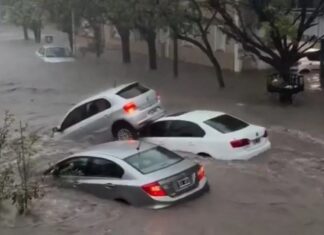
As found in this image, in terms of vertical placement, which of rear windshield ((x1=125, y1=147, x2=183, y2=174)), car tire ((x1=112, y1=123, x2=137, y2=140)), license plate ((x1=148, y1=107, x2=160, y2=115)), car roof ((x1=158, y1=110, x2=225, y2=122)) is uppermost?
rear windshield ((x1=125, y1=147, x2=183, y2=174))

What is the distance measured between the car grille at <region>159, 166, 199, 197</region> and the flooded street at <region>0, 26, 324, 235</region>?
0.87ft

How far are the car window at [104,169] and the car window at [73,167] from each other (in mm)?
169

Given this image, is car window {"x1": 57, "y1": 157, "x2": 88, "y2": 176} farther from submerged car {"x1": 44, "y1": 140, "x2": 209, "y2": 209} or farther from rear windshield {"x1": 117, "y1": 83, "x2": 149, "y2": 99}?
rear windshield {"x1": 117, "y1": 83, "x2": 149, "y2": 99}

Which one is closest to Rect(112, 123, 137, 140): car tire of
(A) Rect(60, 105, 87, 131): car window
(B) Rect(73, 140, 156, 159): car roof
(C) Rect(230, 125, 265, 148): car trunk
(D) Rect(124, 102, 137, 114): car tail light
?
(D) Rect(124, 102, 137, 114): car tail light

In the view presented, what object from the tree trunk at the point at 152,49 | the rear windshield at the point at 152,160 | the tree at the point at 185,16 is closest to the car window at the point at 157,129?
the rear windshield at the point at 152,160

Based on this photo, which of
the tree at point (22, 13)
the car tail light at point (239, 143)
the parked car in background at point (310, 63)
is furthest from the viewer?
the tree at point (22, 13)

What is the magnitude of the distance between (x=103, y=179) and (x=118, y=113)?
572 cm

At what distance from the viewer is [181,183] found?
11266 mm

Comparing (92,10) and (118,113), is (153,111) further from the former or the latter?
(92,10)

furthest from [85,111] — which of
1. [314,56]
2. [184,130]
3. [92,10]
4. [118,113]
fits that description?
[314,56]

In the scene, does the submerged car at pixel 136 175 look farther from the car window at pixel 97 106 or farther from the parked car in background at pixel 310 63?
the parked car in background at pixel 310 63

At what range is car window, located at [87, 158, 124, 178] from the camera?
37.5 feet

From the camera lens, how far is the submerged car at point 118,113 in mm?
17141

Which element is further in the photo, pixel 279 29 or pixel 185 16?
pixel 185 16
